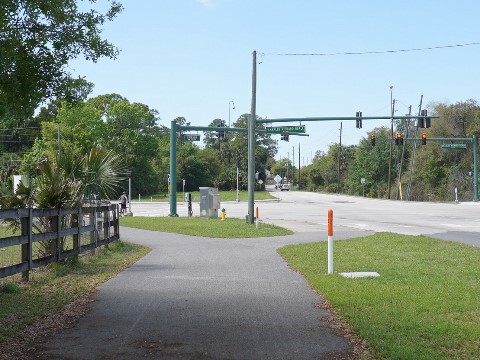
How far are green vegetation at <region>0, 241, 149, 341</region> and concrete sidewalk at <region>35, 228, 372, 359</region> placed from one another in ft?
1.59

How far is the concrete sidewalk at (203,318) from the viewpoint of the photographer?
21.4ft

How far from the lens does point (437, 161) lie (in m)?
83.8

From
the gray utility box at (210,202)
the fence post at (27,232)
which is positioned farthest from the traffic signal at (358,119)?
the fence post at (27,232)

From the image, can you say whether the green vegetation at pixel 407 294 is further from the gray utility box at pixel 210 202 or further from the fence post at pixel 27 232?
the gray utility box at pixel 210 202

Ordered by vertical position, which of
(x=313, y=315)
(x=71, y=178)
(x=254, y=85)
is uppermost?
(x=254, y=85)

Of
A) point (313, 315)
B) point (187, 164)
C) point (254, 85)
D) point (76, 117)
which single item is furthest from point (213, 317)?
point (187, 164)

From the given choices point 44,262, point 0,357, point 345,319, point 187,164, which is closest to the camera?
point 0,357

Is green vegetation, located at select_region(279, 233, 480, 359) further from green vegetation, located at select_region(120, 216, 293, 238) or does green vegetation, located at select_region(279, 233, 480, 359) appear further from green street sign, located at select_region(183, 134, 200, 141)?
green street sign, located at select_region(183, 134, 200, 141)

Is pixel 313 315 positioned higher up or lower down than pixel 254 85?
lower down

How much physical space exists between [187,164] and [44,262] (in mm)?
108677

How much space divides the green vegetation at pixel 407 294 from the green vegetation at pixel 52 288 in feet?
13.3

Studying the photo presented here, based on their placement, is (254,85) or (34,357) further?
(254,85)

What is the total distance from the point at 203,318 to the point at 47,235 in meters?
5.44

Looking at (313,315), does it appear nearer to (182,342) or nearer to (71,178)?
(182,342)
